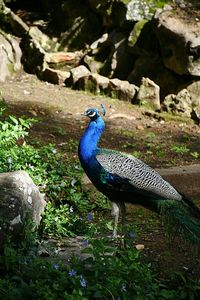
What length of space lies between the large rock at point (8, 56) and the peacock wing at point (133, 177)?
648 centimetres

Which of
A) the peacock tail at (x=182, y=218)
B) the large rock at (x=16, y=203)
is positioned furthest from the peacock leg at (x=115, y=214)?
the large rock at (x=16, y=203)

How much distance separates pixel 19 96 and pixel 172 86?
245cm

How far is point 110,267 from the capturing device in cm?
359

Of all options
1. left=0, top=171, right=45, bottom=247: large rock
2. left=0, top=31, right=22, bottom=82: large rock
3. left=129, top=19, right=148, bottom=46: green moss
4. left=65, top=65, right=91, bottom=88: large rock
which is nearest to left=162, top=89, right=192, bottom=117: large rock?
left=129, top=19, right=148, bottom=46: green moss

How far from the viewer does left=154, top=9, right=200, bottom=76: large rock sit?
9.35 metres

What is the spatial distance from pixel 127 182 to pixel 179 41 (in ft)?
18.0

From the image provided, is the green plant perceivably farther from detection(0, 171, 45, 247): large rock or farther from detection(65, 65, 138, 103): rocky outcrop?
detection(65, 65, 138, 103): rocky outcrop

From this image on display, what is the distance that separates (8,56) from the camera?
11398 millimetres

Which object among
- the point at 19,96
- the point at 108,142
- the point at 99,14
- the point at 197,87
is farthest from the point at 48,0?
the point at 108,142

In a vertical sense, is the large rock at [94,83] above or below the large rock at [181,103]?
below

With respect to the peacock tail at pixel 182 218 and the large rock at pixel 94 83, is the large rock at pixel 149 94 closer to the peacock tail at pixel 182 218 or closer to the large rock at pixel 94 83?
the large rock at pixel 94 83

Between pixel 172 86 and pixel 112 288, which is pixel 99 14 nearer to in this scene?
pixel 172 86

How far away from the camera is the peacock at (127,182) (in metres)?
4.36

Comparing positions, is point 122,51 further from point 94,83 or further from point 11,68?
point 11,68
